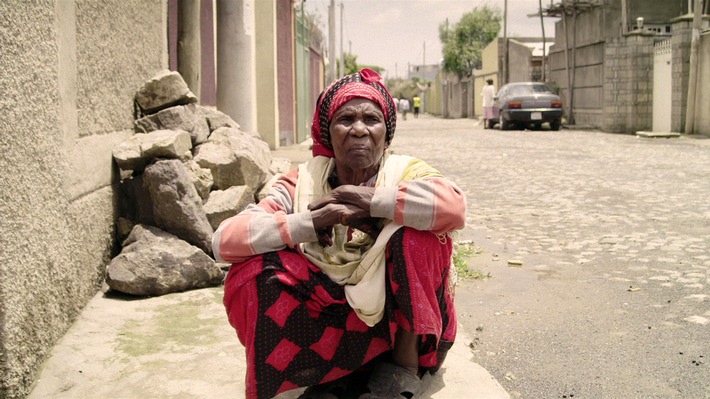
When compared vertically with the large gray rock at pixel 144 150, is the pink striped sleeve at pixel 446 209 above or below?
Answer: below

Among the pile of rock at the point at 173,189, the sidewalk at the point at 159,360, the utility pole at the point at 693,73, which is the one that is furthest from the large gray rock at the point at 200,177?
the utility pole at the point at 693,73

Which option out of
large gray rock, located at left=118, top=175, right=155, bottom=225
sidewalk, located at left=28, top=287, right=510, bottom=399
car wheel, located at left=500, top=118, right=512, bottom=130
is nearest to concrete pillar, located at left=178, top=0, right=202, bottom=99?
large gray rock, located at left=118, top=175, right=155, bottom=225

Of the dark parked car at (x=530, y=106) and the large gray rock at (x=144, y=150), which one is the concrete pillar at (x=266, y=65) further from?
the dark parked car at (x=530, y=106)

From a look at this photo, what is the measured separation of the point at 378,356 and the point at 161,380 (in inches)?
34.5

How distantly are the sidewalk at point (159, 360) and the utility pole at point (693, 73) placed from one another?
15.7 metres

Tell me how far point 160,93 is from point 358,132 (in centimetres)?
293

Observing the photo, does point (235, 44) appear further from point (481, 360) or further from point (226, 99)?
point (481, 360)

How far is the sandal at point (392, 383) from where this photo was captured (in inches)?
95.3

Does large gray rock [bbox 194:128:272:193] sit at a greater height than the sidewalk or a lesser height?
greater

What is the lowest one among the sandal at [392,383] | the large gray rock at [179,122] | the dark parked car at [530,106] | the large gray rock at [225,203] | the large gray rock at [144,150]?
the sandal at [392,383]

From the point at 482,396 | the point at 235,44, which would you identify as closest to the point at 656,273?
the point at 482,396

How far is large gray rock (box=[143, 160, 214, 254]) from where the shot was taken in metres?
4.20

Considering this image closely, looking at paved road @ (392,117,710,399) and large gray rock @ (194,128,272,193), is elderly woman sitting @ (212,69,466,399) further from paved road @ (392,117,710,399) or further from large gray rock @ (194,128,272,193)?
large gray rock @ (194,128,272,193)

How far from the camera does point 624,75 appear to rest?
2000 cm
